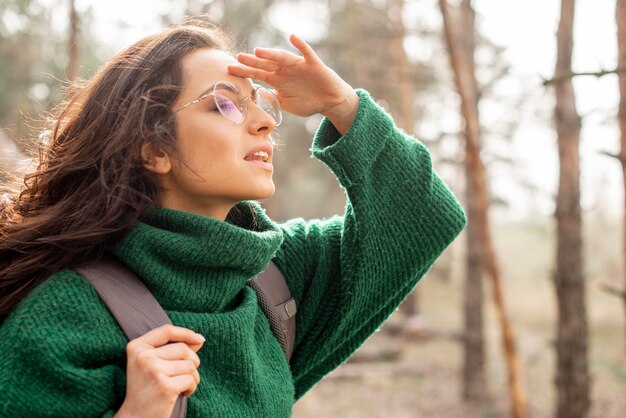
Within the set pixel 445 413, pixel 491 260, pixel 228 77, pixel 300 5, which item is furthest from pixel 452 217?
pixel 300 5

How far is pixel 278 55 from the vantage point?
71.6 inches

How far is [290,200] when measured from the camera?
19438 millimetres

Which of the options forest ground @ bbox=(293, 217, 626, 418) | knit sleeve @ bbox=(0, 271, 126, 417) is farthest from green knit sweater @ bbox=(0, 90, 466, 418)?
forest ground @ bbox=(293, 217, 626, 418)

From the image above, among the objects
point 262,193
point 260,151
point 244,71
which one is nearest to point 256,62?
point 244,71

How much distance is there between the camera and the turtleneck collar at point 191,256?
64.3 inches

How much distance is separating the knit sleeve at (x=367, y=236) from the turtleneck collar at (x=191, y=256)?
0.33 meters

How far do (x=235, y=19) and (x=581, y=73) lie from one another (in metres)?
10.4

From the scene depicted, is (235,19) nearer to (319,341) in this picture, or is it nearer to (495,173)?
(495,173)

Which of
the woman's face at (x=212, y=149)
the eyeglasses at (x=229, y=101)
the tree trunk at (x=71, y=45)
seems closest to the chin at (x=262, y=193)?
the woman's face at (x=212, y=149)

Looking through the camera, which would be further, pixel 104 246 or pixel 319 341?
pixel 319 341

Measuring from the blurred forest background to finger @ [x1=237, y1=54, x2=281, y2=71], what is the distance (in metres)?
0.47

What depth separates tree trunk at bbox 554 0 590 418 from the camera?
18.8 feet

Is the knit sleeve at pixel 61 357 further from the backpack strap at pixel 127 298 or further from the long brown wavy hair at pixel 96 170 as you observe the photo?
the long brown wavy hair at pixel 96 170

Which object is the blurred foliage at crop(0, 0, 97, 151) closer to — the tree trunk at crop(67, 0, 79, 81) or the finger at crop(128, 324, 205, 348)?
the tree trunk at crop(67, 0, 79, 81)
